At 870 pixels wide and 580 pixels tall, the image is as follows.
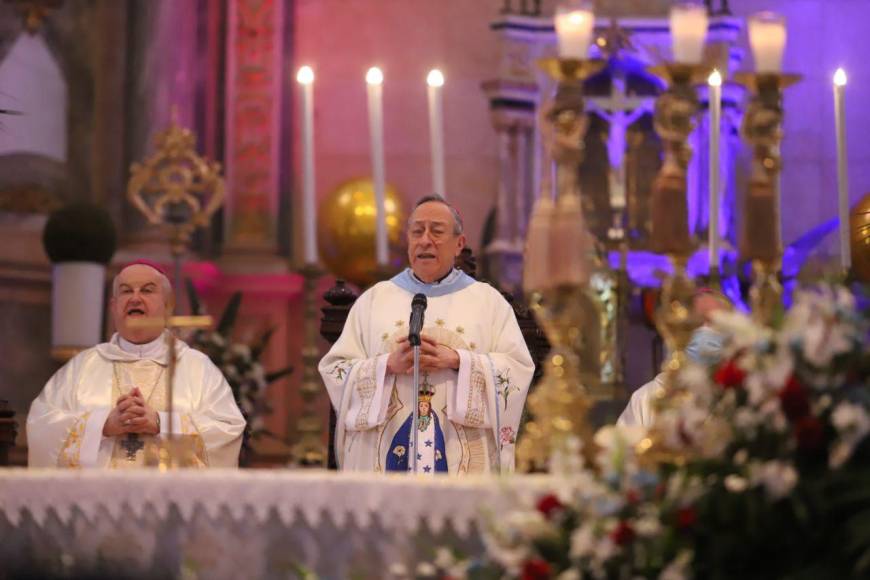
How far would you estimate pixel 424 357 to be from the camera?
626cm

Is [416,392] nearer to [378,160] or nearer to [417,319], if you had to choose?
[417,319]

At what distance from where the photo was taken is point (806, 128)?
12.8m

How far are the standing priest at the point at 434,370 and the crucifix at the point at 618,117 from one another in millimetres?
5004

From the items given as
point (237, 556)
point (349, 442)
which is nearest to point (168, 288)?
point (349, 442)

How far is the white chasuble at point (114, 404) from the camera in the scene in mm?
6414

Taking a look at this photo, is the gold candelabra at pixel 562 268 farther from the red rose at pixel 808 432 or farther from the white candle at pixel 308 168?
the white candle at pixel 308 168

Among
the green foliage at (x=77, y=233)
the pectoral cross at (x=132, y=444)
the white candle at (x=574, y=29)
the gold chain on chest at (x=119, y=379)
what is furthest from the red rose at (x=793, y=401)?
the green foliage at (x=77, y=233)

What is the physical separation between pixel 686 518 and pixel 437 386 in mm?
2729

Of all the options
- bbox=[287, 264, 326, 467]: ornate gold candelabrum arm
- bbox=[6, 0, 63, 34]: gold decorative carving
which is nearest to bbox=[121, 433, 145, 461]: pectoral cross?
bbox=[287, 264, 326, 467]: ornate gold candelabrum arm

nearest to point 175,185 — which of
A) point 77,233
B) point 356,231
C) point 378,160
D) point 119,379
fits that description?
point 77,233

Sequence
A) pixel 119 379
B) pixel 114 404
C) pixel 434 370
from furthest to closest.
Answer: pixel 119 379, pixel 114 404, pixel 434 370

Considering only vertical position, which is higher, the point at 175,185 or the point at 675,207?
the point at 175,185

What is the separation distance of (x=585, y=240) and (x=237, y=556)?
48.4 inches

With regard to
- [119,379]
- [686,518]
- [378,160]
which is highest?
[378,160]
